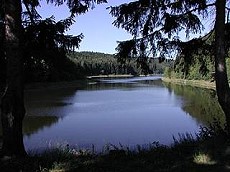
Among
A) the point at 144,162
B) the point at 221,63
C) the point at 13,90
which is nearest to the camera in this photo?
the point at 144,162

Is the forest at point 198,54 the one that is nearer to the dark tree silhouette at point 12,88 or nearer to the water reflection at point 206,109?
the water reflection at point 206,109

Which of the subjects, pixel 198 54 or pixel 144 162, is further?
pixel 198 54

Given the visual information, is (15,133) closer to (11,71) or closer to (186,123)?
(11,71)

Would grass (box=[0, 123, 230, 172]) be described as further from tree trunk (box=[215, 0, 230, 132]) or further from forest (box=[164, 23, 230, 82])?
forest (box=[164, 23, 230, 82])

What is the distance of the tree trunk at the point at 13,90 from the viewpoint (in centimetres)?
696

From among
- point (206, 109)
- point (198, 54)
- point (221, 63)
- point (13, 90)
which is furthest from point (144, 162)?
point (206, 109)

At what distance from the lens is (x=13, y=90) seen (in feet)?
23.0

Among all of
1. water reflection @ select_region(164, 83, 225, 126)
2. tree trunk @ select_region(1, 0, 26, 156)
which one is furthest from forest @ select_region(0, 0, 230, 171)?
water reflection @ select_region(164, 83, 225, 126)

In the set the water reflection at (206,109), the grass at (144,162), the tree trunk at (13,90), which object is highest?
the tree trunk at (13,90)

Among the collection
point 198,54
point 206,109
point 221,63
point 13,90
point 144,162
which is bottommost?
point 206,109

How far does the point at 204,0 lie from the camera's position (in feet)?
29.0

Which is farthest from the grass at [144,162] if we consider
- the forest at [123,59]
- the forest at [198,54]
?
the forest at [198,54]

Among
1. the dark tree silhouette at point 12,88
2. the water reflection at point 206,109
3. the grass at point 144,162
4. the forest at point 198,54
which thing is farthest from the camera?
the water reflection at point 206,109

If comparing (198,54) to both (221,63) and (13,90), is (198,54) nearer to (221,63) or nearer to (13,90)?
(221,63)
